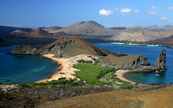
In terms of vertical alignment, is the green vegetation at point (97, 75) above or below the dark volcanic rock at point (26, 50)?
below

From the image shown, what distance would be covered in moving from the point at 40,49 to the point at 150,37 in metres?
131

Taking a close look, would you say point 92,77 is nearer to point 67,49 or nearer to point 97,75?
point 97,75

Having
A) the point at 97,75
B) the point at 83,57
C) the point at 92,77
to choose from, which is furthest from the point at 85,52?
the point at 92,77

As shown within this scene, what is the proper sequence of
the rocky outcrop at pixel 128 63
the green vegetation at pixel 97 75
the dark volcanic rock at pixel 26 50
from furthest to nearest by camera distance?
the dark volcanic rock at pixel 26 50 → the rocky outcrop at pixel 128 63 → the green vegetation at pixel 97 75

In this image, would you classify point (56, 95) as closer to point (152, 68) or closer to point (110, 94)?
point (110, 94)

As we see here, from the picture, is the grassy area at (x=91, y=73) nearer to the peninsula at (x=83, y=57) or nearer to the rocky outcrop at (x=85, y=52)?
the peninsula at (x=83, y=57)

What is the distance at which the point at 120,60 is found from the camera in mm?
57938

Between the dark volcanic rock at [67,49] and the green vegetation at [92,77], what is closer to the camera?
the green vegetation at [92,77]

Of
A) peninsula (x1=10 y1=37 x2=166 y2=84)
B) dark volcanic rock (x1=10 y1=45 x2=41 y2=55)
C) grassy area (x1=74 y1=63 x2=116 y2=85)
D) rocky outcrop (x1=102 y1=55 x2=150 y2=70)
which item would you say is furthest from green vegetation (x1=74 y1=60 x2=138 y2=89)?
dark volcanic rock (x1=10 y1=45 x2=41 y2=55)

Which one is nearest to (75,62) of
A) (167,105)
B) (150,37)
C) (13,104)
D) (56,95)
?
(56,95)

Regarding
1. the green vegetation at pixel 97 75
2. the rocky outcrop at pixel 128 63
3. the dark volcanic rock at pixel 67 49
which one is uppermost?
the dark volcanic rock at pixel 67 49

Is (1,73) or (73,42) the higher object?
(73,42)

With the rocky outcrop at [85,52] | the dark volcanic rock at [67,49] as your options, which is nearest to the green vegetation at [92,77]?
the rocky outcrop at [85,52]

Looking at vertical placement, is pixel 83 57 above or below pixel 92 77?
→ above
